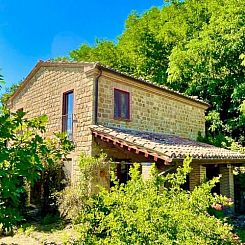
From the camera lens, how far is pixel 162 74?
26.9 m

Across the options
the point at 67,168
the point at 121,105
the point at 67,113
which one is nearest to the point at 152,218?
the point at 67,168

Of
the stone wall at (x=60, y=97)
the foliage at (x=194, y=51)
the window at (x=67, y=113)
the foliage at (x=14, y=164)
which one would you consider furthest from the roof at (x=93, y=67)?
the foliage at (x=14, y=164)

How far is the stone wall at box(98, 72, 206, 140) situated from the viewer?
47.9ft

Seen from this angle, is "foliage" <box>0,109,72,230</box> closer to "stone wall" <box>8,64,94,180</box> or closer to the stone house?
the stone house

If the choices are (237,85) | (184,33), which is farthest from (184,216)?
(184,33)

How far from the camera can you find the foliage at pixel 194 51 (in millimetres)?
19688

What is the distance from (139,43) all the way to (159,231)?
25351 millimetres

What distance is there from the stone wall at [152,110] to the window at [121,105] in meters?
→ 0.20

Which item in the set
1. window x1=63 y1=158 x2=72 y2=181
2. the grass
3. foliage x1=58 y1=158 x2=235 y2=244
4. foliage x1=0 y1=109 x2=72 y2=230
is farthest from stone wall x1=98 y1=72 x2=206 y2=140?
foliage x1=0 y1=109 x2=72 y2=230

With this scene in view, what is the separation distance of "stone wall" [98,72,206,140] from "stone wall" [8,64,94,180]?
736mm

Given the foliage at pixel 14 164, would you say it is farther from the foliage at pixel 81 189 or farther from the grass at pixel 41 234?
the foliage at pixel 81 189

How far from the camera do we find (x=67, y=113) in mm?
15758

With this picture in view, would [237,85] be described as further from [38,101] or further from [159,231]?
[159,231]

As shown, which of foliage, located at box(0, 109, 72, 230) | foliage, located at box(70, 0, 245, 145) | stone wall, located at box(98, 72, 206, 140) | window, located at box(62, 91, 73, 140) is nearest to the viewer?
foliage, located at box(0, 109, 72, 230)
